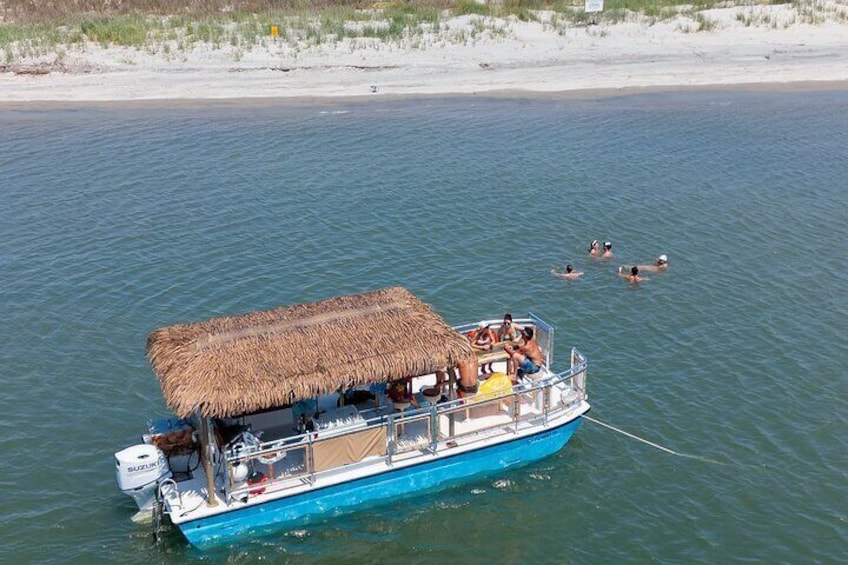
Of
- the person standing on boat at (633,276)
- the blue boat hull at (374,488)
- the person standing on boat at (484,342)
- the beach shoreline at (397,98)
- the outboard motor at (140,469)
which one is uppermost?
the beach shoreline at (397,98)

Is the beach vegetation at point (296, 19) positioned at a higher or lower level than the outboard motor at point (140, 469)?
higher

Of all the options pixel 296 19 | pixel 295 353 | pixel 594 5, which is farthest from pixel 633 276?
pixel 296 19

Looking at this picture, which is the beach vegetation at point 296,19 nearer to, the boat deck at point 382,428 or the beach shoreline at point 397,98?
the beach shoreline at point 397,98

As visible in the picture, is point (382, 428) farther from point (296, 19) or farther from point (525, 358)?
point (296, 19)

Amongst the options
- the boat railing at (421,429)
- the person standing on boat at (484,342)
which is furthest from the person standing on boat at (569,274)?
the person standing on boat at (484,342)

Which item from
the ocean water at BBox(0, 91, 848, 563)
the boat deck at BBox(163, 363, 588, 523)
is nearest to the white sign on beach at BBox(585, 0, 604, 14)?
the ocean water at BBox(0, 91, 848, 563)

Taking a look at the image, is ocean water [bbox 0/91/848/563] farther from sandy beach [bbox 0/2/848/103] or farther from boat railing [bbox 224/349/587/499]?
sandy beach [bbox 0/2/848/103]
